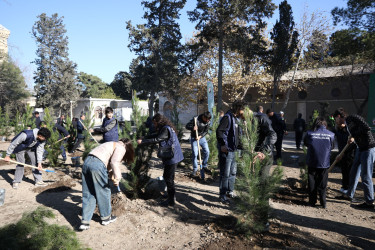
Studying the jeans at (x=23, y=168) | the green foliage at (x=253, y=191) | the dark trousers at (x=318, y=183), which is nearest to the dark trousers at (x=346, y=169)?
the dark trousers at (x=318, y=183)

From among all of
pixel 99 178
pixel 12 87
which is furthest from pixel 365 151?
pixel 12 87

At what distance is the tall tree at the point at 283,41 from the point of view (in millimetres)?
19719

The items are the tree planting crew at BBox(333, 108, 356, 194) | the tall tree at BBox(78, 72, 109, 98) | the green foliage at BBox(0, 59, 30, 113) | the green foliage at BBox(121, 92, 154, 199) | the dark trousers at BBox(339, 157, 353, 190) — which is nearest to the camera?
the green foliage at BBox(121, 92, 154, 199)

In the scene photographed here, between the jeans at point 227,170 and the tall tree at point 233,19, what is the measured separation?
14.5m

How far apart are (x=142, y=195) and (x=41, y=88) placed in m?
40.5

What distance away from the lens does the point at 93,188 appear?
156 inches

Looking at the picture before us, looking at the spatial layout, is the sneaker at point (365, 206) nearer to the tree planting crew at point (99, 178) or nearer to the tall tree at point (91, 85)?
the tree planting crew at point (99, 178)

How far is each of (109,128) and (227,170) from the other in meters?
3.24

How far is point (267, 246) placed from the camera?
3.32 m

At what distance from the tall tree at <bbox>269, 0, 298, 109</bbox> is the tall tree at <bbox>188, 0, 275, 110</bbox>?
141 centimetres

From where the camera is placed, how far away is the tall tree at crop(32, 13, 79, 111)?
38.8m

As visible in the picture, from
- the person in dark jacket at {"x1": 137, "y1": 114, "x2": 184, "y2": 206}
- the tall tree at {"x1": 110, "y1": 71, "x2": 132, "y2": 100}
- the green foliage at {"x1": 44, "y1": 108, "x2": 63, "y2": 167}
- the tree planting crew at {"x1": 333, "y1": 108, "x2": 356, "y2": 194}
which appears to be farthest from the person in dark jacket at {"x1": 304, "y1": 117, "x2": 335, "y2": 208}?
the tall tree at {"x1": 110, "y1": 71, "x2": 132, "y2": 100}

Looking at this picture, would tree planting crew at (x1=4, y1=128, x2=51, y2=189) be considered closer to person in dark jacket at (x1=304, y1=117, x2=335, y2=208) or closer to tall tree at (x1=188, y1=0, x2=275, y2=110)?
person in dark jacket at (x1=304, y1=117, x2=335, y2=208)

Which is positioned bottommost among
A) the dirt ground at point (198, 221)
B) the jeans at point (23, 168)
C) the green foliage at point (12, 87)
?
the dirt ground at point (198, 221)
